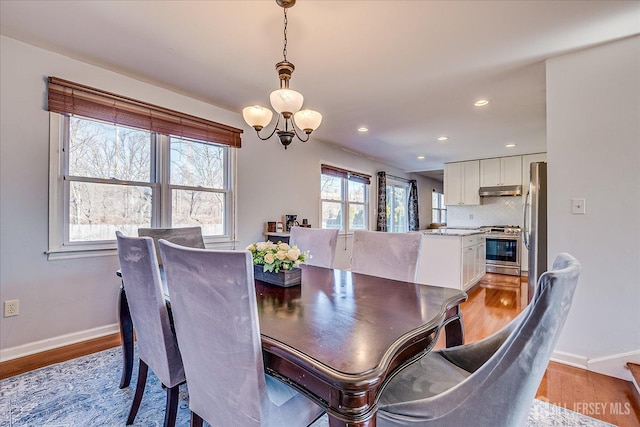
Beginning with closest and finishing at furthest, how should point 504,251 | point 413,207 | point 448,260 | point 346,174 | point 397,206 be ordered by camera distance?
point 448,260 < point 504,251 < point 346,174 < point 397,206 < point 413,207

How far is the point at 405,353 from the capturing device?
37.4 inches

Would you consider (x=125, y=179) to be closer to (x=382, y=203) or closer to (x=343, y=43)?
(x=343, y=43)

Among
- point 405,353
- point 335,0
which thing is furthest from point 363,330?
point 335,0

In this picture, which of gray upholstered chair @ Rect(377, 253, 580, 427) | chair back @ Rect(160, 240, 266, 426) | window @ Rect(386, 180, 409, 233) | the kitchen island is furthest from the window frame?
window @ Rect(386, 180, 409, 233)

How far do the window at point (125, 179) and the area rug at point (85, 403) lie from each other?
976 mm

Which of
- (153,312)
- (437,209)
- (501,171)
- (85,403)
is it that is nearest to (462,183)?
(501,171)

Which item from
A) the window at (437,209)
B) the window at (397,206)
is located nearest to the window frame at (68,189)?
the window at (397,206)

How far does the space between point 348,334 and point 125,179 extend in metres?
2.77

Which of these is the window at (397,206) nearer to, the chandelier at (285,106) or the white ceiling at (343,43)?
the white ceiling at (343,43)

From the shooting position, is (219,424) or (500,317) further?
(500,317)

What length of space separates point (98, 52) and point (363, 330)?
115 inches

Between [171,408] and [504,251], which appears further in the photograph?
[504,251]

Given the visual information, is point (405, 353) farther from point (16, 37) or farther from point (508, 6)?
point (16, 37)

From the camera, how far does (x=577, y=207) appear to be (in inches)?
84.7
